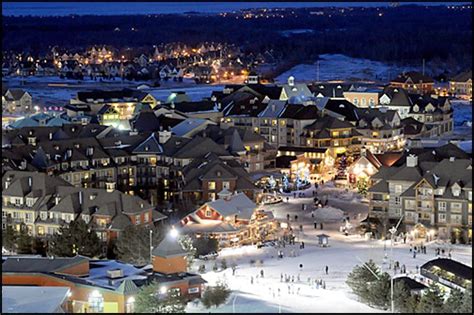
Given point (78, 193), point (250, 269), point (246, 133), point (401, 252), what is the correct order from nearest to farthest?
1. point (250, 269)
2. point (401, 252)
3. point (78, 193)
4. point (246, 133)

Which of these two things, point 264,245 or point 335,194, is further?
point 335,194

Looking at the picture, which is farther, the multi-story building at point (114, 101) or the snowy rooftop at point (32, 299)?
the multi-story building at point (114, 101)

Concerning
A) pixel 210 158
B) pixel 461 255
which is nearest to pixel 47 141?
pixel 210 158

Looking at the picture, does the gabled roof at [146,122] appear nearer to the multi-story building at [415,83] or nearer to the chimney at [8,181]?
the chimney at [8,181]

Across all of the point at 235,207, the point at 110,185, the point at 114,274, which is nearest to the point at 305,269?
the point at 235,207

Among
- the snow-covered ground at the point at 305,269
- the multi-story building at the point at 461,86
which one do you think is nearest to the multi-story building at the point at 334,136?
the snow-covered ground at the point at 305,269

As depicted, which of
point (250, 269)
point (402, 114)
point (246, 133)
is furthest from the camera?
point (402, 114)

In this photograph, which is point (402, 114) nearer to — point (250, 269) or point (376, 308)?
point (250, 269)
